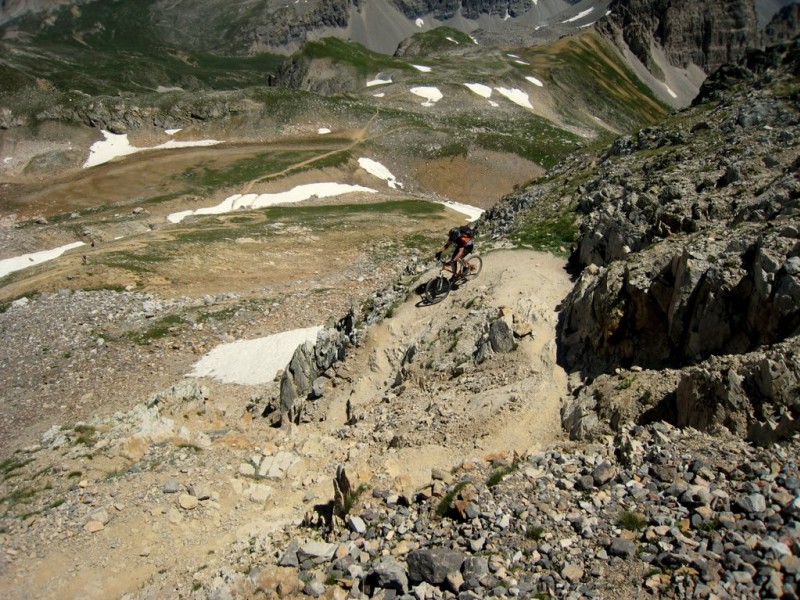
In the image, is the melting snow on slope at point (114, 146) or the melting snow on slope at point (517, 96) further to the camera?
the melting snow on slope at point (517, 96)

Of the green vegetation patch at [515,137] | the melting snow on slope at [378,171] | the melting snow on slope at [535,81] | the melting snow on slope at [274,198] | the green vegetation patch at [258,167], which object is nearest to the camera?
the melting snow on slope at [274,198]

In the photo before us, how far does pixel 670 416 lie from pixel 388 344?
11520 mm

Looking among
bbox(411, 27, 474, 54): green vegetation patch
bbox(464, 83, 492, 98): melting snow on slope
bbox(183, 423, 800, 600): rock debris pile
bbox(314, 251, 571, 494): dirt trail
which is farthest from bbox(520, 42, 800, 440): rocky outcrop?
bbox(411, 27, 474, 54): green vegetation patch

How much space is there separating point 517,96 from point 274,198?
66.7 m

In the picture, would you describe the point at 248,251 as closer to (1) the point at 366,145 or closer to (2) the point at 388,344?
(2) the point at 388,344

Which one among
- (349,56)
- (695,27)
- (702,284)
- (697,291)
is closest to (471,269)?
(697,291)

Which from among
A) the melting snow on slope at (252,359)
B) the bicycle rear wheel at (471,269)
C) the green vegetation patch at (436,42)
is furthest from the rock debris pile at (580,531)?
the green vegetation patch at (436,42)

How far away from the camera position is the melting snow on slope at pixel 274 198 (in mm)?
56975

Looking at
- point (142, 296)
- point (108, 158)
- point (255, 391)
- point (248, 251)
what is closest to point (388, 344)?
point (255, 391)

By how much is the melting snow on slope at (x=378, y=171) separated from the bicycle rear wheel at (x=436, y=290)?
5018 cm

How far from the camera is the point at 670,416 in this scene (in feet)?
38.8

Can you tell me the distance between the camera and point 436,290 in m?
22.5

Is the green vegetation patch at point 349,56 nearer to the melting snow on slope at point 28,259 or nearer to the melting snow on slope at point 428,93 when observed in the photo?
the melting snow on slope at point 428,93

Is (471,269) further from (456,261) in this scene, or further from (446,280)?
(446,280)
